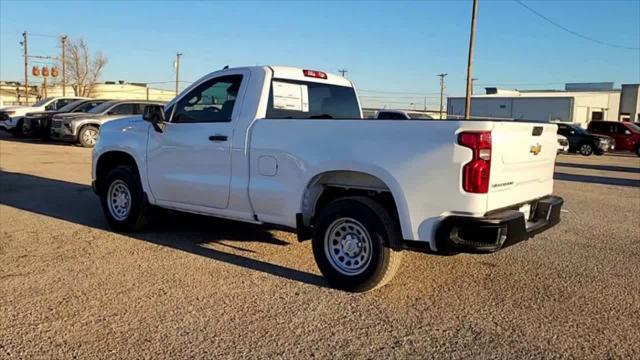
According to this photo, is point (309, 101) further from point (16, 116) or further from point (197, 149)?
point (16, 116)


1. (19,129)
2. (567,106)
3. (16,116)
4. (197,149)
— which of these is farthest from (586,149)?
(567,106)

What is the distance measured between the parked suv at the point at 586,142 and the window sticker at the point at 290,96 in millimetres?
26538

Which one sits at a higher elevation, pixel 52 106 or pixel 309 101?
pixel 309 101

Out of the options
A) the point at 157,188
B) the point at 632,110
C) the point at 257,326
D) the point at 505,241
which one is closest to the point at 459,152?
the point at 505,241

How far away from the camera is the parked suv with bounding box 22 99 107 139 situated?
23734 mm

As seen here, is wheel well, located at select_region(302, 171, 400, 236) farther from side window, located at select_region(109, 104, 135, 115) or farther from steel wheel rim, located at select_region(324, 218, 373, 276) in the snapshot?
side window, located at select_region(109, 104, 135, 115)

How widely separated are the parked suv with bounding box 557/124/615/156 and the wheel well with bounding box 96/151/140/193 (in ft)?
88.7

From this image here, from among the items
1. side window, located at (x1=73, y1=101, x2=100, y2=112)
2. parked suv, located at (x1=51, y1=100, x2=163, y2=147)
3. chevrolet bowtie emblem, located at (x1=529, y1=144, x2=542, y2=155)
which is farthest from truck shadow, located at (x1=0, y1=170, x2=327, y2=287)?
side window, located at (x1=73, y1=101, x2=100, y2=112)

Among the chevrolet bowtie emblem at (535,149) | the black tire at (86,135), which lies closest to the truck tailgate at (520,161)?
the chevrolet bowtie emblem at (535,149)

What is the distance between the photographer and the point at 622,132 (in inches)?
1232

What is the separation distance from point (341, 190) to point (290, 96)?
1.43m

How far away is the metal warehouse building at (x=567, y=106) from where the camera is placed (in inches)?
2569

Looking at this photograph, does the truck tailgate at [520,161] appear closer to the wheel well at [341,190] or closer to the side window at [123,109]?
the wheel well at [341,190]

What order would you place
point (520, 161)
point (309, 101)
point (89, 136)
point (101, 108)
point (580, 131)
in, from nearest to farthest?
point (520, 161), point (309, 101), point (89, 136), point (101, 108), point (580, 131)
